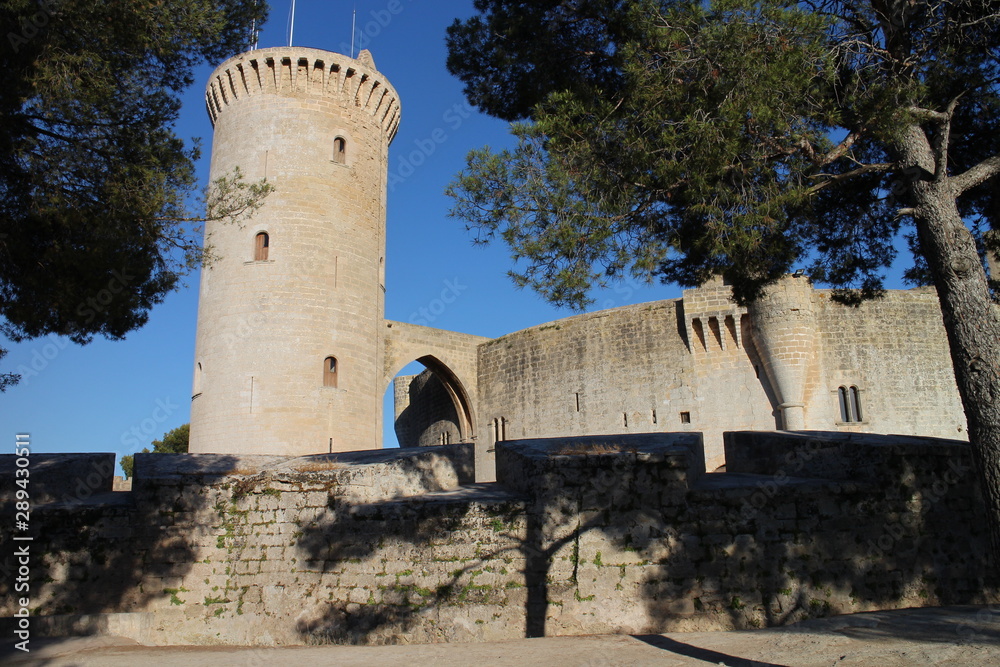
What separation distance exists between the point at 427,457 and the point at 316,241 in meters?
9.74

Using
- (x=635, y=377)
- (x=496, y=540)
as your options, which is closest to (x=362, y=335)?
(x=635, y=377)

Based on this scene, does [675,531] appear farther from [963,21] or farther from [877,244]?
[963,21]

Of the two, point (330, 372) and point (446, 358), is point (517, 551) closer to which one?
point (330, 372)

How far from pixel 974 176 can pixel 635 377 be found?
39.0 ft

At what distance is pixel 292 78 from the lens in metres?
16.4

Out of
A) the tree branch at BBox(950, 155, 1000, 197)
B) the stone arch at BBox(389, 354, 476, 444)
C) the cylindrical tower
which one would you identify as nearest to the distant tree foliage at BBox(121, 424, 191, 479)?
the stone arch at BBox(389, 354, 476, 444)

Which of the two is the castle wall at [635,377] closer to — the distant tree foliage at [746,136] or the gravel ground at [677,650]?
the distant tree foliage at [746,136]

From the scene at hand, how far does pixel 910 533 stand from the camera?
6098mm

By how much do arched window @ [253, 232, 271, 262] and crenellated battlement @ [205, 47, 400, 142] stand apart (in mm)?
3139

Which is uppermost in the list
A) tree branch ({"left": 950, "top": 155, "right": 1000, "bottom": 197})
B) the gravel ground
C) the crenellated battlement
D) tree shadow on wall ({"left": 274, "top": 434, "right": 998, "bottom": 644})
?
the crenellated battlement

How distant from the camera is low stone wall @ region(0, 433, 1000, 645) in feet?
19.0

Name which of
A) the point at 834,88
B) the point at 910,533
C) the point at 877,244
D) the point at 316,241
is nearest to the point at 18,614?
the point at 910,533

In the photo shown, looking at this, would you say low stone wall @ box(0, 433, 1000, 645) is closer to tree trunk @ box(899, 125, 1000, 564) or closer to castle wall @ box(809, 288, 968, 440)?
tree trunk @ box(899, 125, 1000, 564)

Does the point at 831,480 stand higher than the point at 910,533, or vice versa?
the point at 831,480
